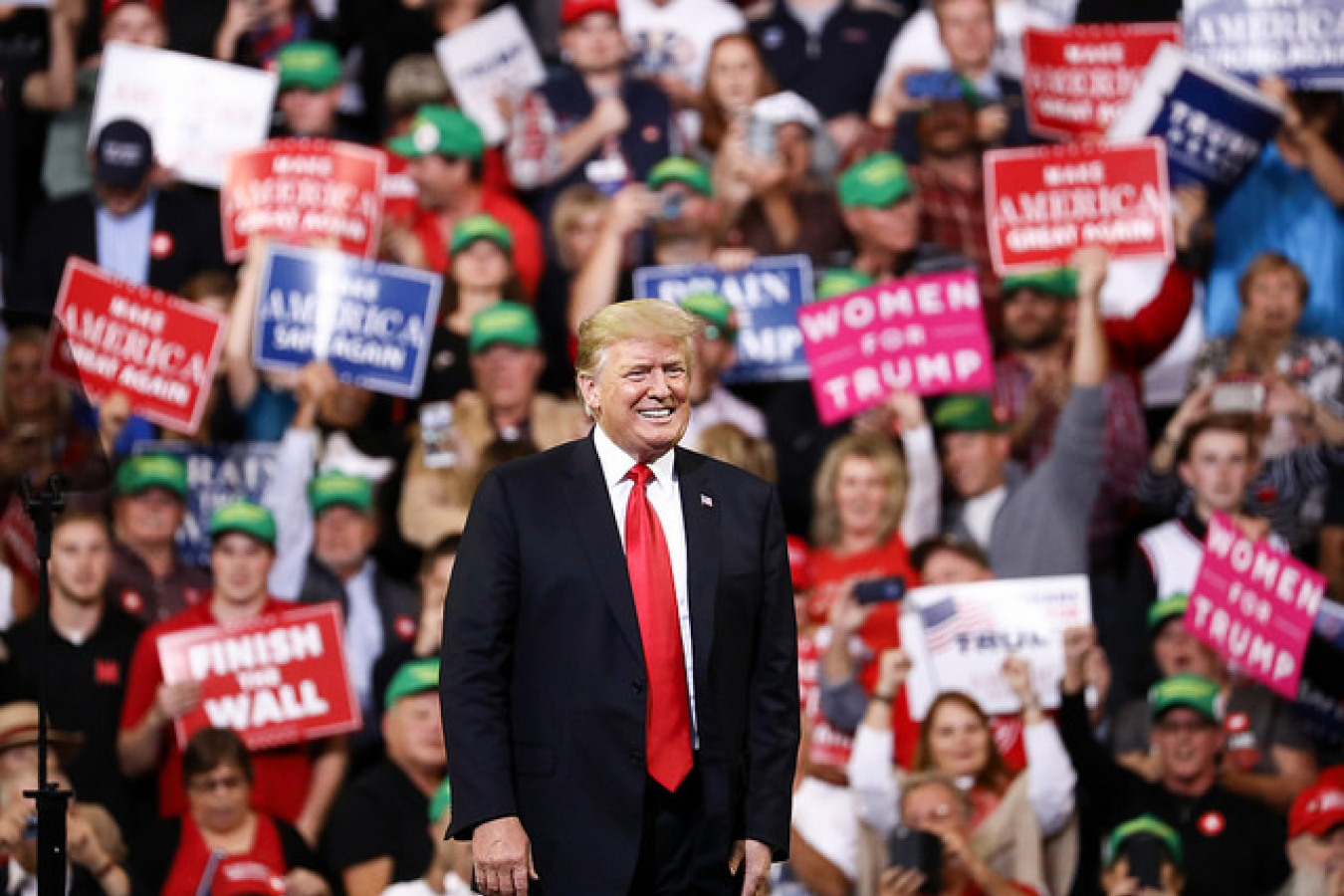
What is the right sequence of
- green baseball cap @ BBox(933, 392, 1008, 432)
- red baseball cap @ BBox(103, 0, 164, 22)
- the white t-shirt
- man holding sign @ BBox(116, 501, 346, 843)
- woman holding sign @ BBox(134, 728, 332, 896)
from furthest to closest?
the white t-shirt, red baseball cap @ BBox(103, 0, 164, 22), green baseball cap @ BBox(933, 392, 1008, 432), man holding sign @ BBox(116, 501, 346, 843), woman holding sign @ BBox(134, 728, 332, 896)

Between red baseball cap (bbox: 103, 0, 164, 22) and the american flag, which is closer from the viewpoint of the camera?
the american flag

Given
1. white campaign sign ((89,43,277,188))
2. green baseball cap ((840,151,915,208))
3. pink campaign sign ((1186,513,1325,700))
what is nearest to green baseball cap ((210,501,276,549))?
white campaign sign ((89,43,277,188))

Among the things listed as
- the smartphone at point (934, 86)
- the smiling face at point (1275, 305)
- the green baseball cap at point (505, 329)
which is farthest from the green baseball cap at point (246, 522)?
the smiling face at point (1275, 305)

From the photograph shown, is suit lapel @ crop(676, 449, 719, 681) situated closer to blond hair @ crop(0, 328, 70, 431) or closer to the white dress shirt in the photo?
the white dress shirt

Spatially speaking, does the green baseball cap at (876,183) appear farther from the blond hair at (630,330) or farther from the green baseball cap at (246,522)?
the blond hair at (630,330)

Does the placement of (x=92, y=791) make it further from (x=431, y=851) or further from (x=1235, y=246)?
(x=1235, y=246)

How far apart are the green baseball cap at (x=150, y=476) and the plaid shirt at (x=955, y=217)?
251 cm

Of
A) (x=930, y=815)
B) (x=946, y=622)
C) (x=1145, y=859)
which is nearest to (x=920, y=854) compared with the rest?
(x=930, y=815)

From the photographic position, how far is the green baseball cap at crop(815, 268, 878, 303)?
7.49 metres

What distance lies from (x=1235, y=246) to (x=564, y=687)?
5052 mm

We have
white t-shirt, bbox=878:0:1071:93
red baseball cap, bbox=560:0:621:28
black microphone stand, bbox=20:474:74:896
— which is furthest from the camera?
white t-shirt, bbox=878:0:1071:93

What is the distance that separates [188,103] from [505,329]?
1413mm

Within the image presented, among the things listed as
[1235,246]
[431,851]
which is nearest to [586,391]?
[431,851]

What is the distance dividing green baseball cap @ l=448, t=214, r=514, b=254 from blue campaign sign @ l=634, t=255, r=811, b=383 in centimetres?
44
